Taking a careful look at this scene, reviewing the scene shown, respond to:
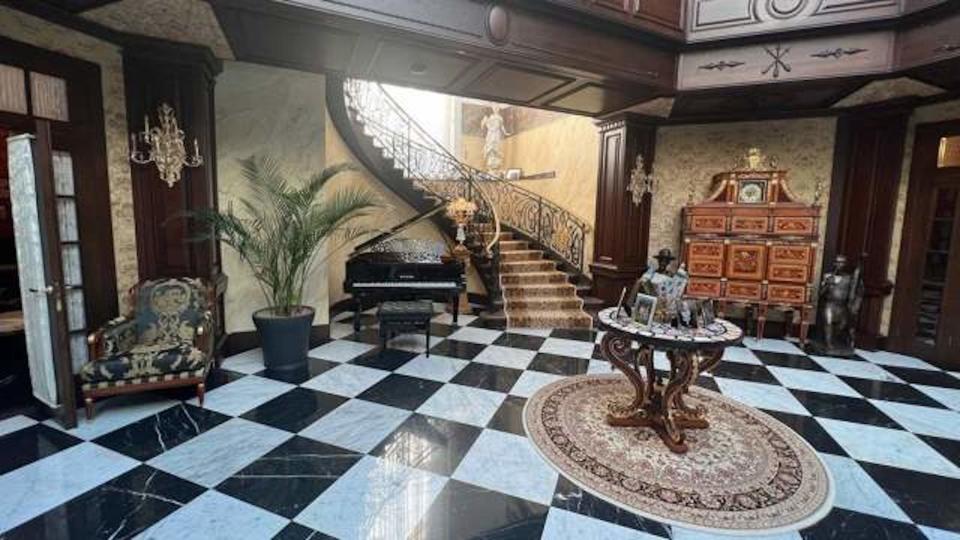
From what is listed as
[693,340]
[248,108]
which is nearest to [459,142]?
[248,108]

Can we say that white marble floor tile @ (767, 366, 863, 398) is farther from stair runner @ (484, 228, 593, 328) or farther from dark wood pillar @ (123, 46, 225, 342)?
dark wood pillar @ (123, 46, 225, 342)

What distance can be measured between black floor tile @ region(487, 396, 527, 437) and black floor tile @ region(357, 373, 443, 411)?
1.91ft

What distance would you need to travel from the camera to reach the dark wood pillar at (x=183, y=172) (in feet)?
10.6

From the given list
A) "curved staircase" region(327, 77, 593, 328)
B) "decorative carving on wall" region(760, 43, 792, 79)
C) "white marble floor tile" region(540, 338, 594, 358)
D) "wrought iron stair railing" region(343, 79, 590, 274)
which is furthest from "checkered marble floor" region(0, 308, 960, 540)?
"wrought iron stair railing" region(343, 79, 590, 274)

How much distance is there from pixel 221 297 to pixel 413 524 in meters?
3.03

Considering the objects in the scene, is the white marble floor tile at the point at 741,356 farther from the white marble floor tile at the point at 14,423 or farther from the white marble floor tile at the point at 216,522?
the white marble floor tile at the point at 14,423

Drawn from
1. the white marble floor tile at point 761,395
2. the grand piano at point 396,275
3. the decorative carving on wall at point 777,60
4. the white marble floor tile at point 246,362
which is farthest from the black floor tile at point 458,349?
the decorative carving on wall at point 777,60

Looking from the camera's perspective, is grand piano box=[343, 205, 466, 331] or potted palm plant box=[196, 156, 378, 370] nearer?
potted palm plant box=[196, 156, 378, 370]

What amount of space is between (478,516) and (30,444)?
8.71 ft

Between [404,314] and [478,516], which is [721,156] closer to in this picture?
[404,314]

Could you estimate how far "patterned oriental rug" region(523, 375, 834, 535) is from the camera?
2041 mm

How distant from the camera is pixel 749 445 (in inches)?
104

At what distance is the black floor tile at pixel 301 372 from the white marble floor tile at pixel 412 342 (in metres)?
0.73

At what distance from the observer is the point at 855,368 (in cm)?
409
